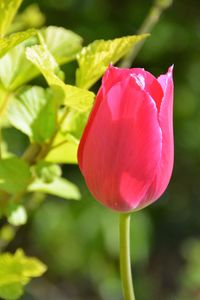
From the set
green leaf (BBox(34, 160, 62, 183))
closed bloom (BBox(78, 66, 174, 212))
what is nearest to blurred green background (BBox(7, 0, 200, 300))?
green leaf (BBox(34, 160, 62, 183))

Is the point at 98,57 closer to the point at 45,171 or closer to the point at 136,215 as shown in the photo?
the point at 45,171

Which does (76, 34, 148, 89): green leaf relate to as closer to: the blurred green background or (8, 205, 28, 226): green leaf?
(8, 205, 28, 226): green leaf

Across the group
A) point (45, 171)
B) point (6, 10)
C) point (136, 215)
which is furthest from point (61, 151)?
point (136, 215)

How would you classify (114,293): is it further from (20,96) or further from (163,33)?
(20,96)

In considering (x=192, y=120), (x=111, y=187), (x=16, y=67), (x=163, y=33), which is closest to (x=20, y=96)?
(x=16, y=67)

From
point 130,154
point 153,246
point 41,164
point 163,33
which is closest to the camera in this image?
point 130,154

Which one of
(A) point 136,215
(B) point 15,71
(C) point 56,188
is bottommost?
(A) point 136,215

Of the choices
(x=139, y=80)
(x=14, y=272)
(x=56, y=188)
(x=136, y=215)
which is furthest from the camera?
(x=136, y=215)

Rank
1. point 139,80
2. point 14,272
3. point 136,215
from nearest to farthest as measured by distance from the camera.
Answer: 1. point 139,80
2. point 14,272
3. point 136,215
